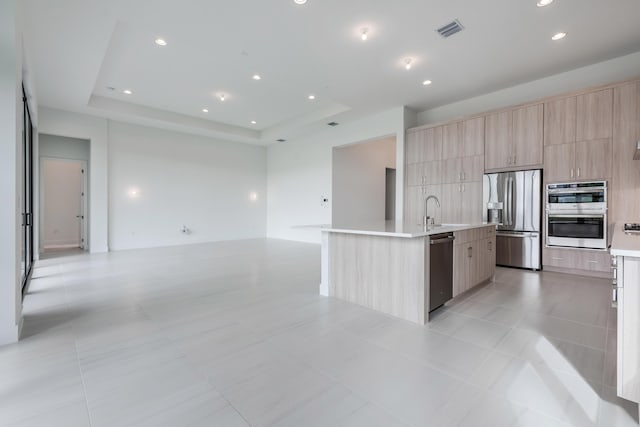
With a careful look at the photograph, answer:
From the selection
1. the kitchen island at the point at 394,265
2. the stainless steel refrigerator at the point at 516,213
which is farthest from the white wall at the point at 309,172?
the kitchen island at the point at 394,265

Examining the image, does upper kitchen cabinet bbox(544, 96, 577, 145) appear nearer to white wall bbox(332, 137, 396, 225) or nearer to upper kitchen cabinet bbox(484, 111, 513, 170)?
upper kitchen cabinet bbox(484, 111, 513, 170)

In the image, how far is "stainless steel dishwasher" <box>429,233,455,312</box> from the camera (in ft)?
9.47

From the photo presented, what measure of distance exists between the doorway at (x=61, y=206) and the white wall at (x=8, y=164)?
737 centimetres

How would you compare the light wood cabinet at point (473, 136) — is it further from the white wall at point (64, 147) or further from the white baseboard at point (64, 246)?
the white baseboard at point (64, 246)

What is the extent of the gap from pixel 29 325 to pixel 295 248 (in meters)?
5.55

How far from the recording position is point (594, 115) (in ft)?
14.3

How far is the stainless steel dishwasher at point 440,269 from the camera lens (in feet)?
9.47

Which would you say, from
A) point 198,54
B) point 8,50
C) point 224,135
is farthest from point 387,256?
point 224,135

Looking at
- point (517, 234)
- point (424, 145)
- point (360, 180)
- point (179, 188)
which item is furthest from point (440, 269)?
point (179, 188)

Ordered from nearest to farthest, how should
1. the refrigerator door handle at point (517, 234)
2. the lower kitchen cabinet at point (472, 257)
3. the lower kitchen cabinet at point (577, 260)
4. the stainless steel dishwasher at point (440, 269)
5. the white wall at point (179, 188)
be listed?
the stainless steel dishwasher at point (440, 269), the lower kitchen cabinet at point (472, 257), the lower kitchen cabinet at point (577, 260), the refrigerator door handle at point (517, 234), the white wall at point (179, 188)

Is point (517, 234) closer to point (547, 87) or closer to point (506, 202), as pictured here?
point (506, 202)

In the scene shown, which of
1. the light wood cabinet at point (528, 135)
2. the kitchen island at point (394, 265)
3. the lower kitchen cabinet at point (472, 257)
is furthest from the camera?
the light wood cabinet at point (528, 135)

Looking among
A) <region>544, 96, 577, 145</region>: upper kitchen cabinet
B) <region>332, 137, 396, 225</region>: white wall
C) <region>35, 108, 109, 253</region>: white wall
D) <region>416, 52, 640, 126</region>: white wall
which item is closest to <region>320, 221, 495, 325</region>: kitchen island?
<region>544, 96, 577, 145</region>: upper kitchen cabinet

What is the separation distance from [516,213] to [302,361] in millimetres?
4804
